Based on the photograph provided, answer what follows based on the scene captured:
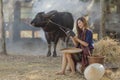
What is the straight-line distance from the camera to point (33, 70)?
33.8 ft

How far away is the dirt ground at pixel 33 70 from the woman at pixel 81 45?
306 millimetres

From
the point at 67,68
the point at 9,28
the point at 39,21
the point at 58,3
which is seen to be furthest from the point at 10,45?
the point at 67,68

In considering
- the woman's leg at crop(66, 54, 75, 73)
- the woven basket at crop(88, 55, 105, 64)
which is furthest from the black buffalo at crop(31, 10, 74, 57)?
the woven basket at crop(88, 55, 105, 64)

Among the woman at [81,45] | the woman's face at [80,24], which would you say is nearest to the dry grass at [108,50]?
the woman at [81,45]

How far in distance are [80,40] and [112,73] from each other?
3.85 feet

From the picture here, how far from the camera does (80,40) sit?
9.12 metres

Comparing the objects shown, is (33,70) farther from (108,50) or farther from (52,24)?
(52,24)

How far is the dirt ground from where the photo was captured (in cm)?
921

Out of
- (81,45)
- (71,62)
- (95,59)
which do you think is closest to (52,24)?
(71,62)

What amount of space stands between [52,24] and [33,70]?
4.26 meters

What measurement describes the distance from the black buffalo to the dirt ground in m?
1.66

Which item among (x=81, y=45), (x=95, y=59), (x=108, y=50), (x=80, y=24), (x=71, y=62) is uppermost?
(x=80, y=24)

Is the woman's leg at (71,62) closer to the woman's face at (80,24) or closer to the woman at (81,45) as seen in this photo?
the woman at (81,45)

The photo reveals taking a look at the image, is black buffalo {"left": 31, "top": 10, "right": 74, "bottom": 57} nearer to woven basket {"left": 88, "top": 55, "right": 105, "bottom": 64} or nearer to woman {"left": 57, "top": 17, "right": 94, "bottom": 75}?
woman {"left": 57, "top": 17, "right": 94, "bottom": 75}
